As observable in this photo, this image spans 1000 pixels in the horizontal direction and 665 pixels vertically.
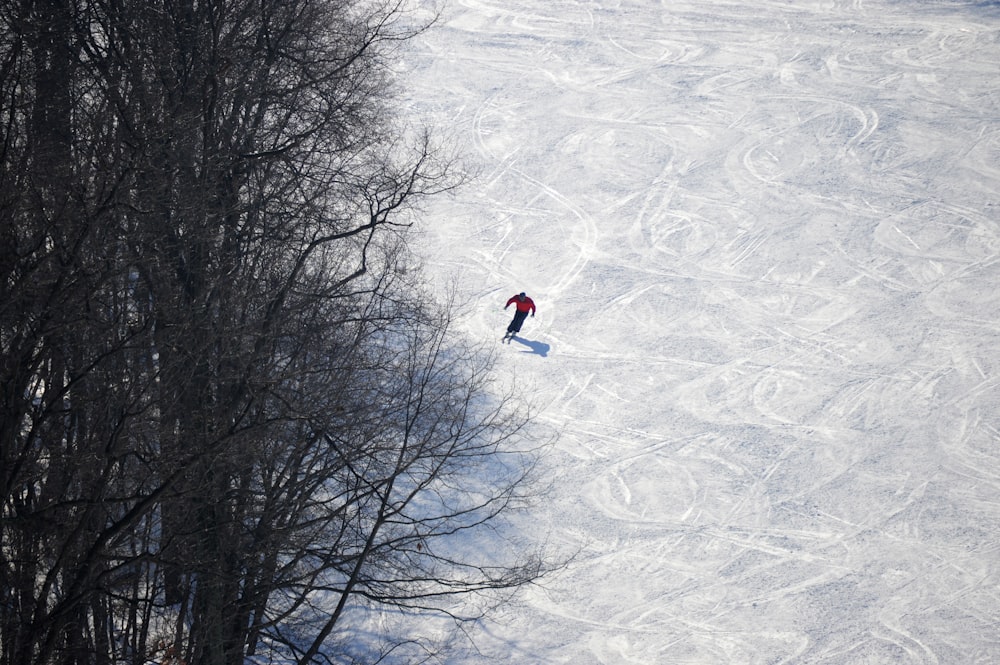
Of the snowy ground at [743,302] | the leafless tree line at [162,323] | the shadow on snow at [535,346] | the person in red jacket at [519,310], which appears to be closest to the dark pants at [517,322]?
the person in red jacket at [519,310]

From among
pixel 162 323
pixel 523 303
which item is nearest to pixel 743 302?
pixel 523 303

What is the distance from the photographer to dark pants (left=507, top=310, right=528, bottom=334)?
693 inches

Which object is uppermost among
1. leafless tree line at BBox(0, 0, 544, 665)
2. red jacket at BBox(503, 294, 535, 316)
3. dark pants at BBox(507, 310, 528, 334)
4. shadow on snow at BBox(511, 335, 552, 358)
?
red jacket at BBox(503, 294, 535, 316)

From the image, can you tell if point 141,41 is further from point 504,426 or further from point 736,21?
point 736,21

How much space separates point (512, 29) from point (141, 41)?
793 inches

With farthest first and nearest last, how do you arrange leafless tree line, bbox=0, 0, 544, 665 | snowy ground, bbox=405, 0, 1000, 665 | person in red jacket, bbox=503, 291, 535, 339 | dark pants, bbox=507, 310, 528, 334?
dark pants, bbox=507, 310, 528, 334, person in red jacket, bbox=503, 291, 535, 339, snowy ground, bbox=405, 0, 1000, 665, leafless tree line, bbox=0, 0, 544, 665

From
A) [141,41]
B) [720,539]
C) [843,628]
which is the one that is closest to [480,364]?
[720,539]

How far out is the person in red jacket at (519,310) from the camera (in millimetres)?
17484

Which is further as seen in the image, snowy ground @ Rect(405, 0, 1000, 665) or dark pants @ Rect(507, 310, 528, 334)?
dark pants @ Rect(507, 310, 528, 334)

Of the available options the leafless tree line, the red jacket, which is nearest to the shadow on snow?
the red jacket

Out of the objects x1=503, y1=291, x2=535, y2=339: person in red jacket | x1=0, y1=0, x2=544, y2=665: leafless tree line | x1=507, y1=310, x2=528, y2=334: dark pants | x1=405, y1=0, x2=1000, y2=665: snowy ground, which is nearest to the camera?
x1=0, y1=0, x2=544, y2=665: leafless tree line

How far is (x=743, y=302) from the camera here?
19078mm

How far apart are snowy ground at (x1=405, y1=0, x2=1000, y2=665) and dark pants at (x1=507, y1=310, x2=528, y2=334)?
26 cm

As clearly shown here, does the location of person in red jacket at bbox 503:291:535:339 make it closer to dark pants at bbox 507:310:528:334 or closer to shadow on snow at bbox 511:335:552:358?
dark pants at bbox 507:310:528:334
